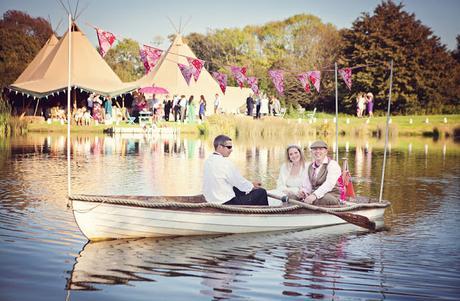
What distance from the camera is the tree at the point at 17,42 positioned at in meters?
58.7

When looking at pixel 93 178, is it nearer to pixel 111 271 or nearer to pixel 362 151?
pixel 111 271

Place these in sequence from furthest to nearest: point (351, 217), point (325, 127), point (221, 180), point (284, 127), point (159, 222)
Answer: point (325, 127), point (284, 127), point (351, 217), point (221, 180), point (159, 222)

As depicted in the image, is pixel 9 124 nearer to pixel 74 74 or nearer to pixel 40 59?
pixel 74 74

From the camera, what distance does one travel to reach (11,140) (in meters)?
36.1

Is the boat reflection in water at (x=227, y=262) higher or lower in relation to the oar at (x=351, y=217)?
lower

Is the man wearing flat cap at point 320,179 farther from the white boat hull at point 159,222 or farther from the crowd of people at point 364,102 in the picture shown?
the crowd of people at point 364,102

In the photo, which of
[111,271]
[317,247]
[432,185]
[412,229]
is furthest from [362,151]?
[111,271]

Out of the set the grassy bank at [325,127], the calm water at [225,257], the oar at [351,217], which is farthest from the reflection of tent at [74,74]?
the oar at [351,217]

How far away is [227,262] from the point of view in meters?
10.6

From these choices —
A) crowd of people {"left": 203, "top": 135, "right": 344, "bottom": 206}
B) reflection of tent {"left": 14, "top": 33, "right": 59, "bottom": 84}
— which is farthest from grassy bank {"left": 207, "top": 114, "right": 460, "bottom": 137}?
crowd of people {"left": 203, "top": 135, "right": 344, "bottom": 206}

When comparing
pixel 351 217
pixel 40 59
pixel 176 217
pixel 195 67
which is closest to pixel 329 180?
pixel 351 217

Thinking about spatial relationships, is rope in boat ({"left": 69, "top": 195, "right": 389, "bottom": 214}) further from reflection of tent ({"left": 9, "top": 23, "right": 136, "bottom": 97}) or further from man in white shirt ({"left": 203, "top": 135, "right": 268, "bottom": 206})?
reflection of tent ({"left": 9, "top": 23, "right": 136, "bottom": 97})

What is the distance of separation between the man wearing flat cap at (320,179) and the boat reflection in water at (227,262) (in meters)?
0.76

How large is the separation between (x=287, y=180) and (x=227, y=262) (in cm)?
355
